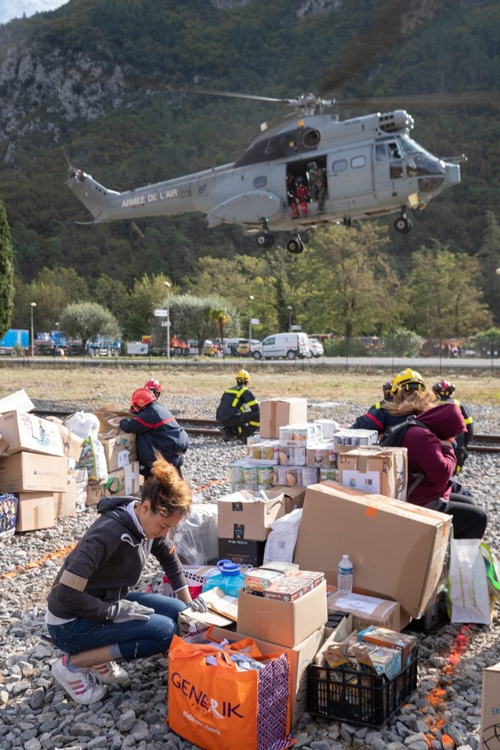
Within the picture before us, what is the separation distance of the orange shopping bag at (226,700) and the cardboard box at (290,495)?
1844 mm

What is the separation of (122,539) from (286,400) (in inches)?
141

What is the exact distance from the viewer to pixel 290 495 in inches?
192

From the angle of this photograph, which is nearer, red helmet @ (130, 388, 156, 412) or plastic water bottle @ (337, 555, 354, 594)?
plastic water bottle @ (337, 555, 354, 594)

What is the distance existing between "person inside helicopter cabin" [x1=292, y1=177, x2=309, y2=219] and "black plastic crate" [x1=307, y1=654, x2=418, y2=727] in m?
15.3

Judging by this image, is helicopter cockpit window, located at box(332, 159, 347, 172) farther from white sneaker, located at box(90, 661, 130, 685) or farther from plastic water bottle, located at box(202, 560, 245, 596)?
white sneaker, located at box(90, 661, 130, 685)

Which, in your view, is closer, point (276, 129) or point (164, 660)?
point (164, 660)

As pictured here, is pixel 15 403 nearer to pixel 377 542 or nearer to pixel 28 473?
pixel 28 473

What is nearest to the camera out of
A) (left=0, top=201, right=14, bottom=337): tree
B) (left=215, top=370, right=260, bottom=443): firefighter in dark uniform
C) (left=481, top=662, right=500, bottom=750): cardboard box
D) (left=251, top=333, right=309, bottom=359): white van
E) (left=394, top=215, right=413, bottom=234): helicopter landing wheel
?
(left=481, top=662, right=500, bottom=750): cardboard box

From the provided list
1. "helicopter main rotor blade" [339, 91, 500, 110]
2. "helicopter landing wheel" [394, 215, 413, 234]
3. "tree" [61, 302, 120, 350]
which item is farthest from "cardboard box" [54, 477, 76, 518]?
"tree" [61, 302, 120, 350]

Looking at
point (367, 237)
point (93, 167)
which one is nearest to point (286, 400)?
point (367, 237)

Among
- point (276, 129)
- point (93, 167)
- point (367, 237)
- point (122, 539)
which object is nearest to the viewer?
point (122, 539)

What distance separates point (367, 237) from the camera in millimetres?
59031

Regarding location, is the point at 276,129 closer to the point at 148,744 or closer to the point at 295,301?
the point at 148,744

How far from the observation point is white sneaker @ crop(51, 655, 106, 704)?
3.24 meters
